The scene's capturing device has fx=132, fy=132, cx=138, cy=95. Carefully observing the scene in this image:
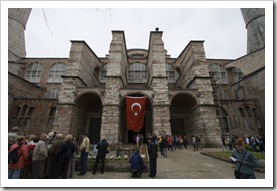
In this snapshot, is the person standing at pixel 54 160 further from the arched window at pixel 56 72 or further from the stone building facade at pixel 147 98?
the arched window at pixel 56 72

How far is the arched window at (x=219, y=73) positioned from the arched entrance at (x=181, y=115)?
30.3 feet

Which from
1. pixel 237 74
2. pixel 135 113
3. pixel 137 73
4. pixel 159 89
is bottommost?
pixel 135 113

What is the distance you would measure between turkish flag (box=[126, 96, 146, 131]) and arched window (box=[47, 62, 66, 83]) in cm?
1484

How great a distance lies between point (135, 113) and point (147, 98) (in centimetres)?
244

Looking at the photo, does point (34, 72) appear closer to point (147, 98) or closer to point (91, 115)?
point (91, 115)

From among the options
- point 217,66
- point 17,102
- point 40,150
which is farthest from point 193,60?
point 17,102

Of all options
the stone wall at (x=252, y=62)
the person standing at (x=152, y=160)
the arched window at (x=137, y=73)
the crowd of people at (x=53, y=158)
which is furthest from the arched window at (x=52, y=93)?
the stone wall at (x=252, y=62)

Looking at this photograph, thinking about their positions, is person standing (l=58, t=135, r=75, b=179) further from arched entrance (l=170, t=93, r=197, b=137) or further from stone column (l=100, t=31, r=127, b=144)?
arched entrance (l=170, t=93, r=197, b=137)

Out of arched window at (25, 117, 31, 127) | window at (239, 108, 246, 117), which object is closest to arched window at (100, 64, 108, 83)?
arched window at (25, 117, 31, 127)

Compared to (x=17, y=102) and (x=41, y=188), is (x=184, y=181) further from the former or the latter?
(x=17, y=102)

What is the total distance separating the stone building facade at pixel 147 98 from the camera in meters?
12.3

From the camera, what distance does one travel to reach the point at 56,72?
21.6 meters

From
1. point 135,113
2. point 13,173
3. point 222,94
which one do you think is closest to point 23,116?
point 135,113

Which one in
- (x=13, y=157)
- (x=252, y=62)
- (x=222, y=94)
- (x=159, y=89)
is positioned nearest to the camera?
(x=13, y=157)
